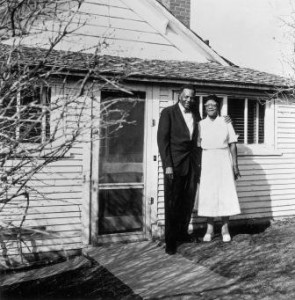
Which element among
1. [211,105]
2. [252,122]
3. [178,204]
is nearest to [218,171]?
[178,204]

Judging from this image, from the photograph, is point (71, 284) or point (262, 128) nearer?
point (71, 284)

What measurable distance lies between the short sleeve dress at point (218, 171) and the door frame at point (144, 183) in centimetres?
114

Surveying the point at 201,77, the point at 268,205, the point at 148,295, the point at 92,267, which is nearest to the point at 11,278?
the point at 92,267

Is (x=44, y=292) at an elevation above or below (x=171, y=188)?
below

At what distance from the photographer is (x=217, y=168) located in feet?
22.9

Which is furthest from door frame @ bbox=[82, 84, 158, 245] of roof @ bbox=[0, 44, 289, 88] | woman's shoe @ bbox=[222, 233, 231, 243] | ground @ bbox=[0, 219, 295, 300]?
woman's shoe @ bbox=[222, 233, 231, 243]

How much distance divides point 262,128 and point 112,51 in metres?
3.70

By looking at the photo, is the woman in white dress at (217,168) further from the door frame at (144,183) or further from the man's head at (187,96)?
the door frame at (144,183)

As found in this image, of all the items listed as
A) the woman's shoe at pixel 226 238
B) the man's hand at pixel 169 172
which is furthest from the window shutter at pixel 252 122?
the man's hand at pixel 169 172

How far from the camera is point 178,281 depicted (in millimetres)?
5383

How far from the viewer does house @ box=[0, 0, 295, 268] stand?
701 centimetres

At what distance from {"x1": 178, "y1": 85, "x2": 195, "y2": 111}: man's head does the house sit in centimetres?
98

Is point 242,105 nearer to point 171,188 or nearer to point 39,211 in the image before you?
point 171,188

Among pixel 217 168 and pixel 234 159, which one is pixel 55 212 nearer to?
pixel 217 168
